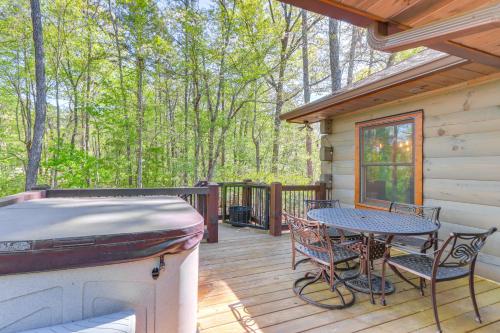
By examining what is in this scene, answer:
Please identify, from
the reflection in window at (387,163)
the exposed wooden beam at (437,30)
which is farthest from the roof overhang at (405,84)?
the exposed wooden beam at (437,30)

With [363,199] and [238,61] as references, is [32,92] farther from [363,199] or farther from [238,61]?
[363,199]

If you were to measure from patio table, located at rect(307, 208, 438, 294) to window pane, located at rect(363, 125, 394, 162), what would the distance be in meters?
1.49

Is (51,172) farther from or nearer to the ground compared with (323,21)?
nearer to the ground

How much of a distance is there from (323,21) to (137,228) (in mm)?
10744

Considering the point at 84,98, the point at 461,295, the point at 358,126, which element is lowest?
the point at 461,295

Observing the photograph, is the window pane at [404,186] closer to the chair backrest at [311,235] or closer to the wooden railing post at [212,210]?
the chair backrest at [311,235]

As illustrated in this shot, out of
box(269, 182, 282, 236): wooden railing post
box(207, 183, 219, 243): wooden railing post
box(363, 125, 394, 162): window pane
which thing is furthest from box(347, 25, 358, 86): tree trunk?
box(207, 183, 219, 243): wooden railing post

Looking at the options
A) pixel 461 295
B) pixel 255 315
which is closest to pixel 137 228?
pixel 255 315

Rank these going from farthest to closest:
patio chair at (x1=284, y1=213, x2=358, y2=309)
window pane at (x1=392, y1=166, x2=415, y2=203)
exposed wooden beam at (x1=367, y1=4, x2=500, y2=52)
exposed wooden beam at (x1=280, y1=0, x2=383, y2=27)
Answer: window pane at (x1=392, y1=166, x2=415, y2=203), patio chair at (x1=284, y1=213, x2=358, y2=309), exposed wooden beam at (x1=280, y1=0, x2=383, y2=27), exposed wooden beam at (x1=367, y1=4, x2=500, y2=52)

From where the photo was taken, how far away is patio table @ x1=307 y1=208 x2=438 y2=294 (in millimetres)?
2273

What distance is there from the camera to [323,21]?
32.1 feet

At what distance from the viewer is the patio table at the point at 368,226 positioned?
2.27 metres

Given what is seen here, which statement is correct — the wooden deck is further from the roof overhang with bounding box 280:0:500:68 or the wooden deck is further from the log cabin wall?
the roof overhang with bounding box 280:0:500:68

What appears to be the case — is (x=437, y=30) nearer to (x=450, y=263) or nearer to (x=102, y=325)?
(x=450, y=263)
